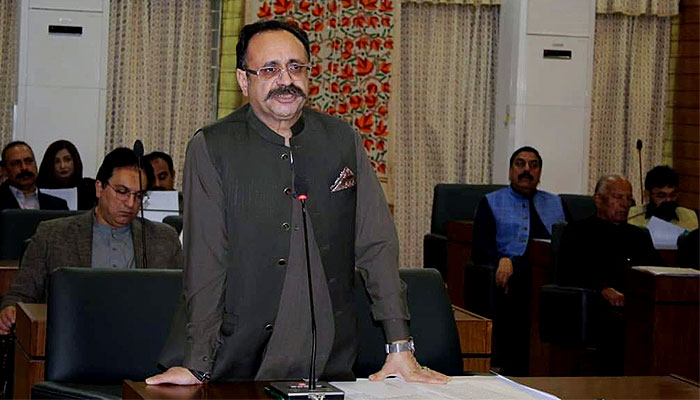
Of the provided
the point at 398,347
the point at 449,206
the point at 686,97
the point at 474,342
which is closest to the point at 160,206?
the point at 474,342

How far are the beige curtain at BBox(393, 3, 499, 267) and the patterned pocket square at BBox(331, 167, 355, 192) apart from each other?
25.2 feet

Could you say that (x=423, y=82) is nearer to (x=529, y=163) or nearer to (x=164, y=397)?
(x=529, y=163)

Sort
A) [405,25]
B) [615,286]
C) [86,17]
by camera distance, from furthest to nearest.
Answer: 1. [405,25]
2. [86,17]
3. [615,286]

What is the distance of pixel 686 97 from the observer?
10852mm

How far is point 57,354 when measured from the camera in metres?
3.93

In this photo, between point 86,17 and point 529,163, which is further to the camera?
point 86,17

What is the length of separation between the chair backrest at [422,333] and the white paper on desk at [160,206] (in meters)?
2.32

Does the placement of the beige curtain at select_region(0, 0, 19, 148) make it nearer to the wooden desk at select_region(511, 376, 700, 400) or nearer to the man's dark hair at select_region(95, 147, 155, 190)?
the man's dark hair at select_region(95, 147, 155, 190)

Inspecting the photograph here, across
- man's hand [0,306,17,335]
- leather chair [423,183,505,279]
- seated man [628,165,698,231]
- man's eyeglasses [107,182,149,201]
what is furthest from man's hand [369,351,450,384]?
leather chair [423,183,505,279]

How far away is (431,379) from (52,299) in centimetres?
173

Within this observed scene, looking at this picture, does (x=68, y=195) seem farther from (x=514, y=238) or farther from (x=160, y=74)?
(x=514, y=238)

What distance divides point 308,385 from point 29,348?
1884mm

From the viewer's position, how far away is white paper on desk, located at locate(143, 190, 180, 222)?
626 centimetres

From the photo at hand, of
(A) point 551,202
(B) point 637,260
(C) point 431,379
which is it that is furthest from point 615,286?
(C) point 431,379
